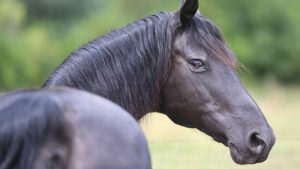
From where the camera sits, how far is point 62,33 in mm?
37250

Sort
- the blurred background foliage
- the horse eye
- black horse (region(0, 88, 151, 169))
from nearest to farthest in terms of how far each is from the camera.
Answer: black horse (region(0, 88, 151, 169)) < the horse eye < the blurred background foliage

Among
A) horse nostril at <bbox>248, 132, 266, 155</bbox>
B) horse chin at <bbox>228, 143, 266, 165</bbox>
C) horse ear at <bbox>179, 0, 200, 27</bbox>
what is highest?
horse ear at <bbox>179, 0, 200, 27</bbox>

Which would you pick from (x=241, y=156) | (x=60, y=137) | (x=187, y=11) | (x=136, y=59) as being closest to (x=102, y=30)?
(x=187, y=11)

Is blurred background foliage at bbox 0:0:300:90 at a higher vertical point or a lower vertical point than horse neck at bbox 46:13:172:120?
lower

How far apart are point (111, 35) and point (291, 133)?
9.47 m

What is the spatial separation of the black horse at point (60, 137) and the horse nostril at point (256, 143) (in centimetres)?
171

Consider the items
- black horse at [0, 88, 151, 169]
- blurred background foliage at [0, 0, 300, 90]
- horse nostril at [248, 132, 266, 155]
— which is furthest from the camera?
blurred background foliage at [0, 0, 300, 90]

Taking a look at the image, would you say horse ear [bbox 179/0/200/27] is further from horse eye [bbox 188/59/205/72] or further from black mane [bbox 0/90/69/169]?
black mane [bbox 0/90/69/169]

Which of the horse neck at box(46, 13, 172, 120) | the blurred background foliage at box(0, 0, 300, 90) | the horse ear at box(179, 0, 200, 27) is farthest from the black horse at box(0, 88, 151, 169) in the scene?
the blurred background foliage at box(0, 0, 300, 90)

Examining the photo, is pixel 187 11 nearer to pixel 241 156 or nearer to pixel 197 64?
pixel 197 64

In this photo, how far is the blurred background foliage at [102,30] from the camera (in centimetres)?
3012

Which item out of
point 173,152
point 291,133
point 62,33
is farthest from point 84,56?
point 62,33

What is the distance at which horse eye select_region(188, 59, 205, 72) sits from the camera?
4363 millimetres

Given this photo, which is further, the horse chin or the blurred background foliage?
the blurred background foliage
